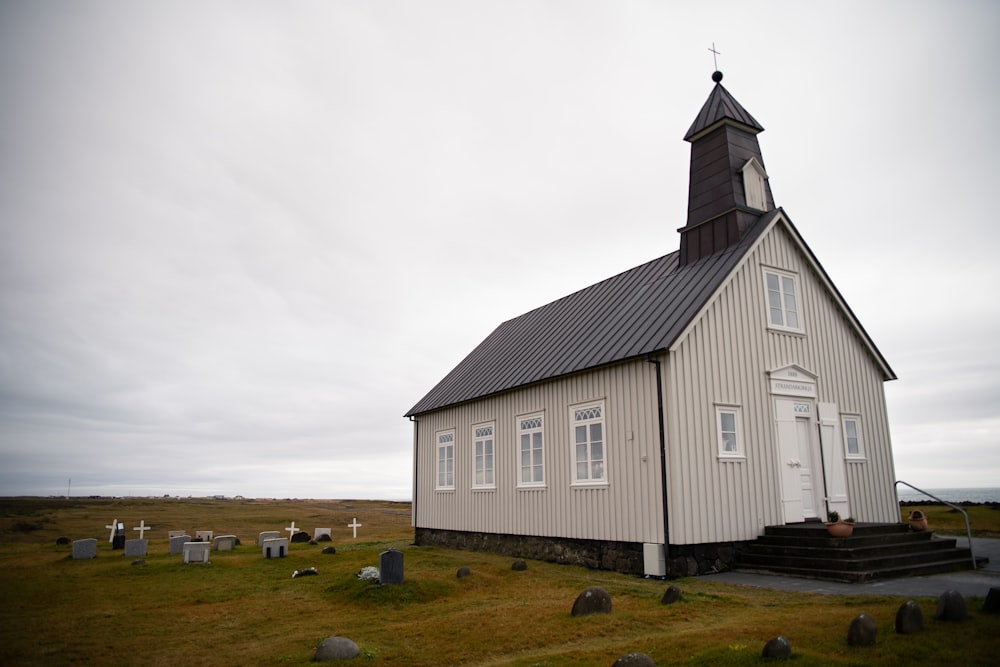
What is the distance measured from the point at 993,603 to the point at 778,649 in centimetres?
316

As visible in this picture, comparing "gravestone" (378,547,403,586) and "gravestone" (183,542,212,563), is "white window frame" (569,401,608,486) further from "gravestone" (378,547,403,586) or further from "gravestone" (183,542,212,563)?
"gravestone" (183,542,212,563)

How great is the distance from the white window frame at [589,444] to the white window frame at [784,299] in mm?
4501

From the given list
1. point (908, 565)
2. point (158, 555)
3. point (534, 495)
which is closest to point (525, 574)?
point (534, 495)

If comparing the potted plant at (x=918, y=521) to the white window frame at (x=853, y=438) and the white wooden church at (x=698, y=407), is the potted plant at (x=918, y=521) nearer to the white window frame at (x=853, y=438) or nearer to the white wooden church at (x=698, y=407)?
the white wooden church at (x=698, y=407)

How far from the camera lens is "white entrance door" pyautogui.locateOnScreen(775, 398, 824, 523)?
49.1 feet

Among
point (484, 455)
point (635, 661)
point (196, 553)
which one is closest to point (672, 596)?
point (635, 661)

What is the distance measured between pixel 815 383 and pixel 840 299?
2.47 meters

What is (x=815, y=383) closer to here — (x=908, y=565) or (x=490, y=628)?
(x=908, y=565)

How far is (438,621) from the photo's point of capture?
34.3 feet

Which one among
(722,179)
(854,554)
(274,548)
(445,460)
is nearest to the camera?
Result: (854,554)

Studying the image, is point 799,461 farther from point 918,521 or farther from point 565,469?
point 565,469

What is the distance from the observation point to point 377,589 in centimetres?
1252

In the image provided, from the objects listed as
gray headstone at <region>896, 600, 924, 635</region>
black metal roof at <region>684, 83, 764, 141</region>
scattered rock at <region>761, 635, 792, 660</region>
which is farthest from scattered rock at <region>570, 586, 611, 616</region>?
black metal roof at <region>684, 83, 764, 141</region>

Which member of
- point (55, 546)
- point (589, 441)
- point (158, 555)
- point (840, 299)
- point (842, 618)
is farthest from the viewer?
point (55, 546)
